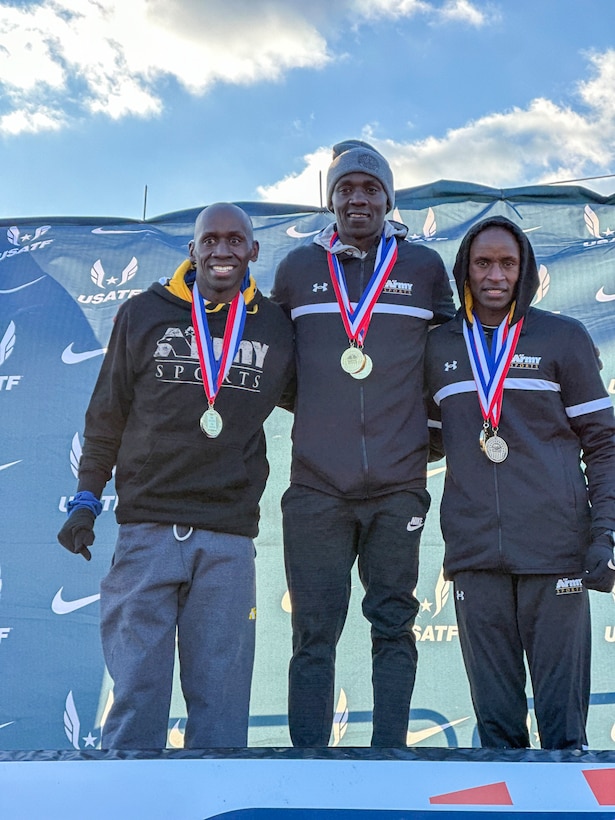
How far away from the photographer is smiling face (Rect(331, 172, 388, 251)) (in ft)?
8.21

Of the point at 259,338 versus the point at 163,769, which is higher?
the point at 259,338

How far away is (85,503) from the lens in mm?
2236

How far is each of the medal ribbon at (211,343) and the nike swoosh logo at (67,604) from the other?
1.84 metres

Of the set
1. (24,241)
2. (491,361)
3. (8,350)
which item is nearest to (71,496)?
(8,350)

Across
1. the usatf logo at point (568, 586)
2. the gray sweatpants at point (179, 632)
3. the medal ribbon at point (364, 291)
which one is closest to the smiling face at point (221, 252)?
the medal ribbon at point (364, 291)

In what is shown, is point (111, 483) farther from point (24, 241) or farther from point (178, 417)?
point (178, 417)

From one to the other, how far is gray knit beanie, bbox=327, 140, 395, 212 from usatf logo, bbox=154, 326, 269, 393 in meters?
0.61

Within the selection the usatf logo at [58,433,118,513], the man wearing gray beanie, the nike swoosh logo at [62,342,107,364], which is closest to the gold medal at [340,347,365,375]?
the man wearing gray beanie

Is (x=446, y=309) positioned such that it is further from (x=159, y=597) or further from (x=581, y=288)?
(x=581, y=288)

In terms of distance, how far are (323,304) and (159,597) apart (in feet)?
3.04

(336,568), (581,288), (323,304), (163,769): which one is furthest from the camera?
(581,288)

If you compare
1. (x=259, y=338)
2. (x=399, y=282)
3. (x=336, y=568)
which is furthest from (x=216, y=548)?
(x=399, y=282)

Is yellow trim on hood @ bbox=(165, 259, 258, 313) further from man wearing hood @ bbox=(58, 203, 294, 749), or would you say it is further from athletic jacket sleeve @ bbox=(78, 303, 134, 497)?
athletic jacket sleeve @ bbox=(78, 303, 134, 497)

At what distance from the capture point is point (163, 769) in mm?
1232
